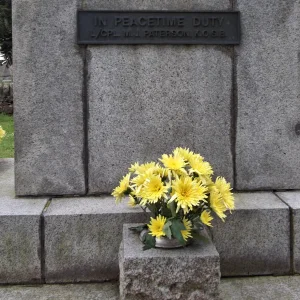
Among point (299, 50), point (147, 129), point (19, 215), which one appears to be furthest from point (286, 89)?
point (19, 215)

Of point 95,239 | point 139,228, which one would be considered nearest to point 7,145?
point 95,239

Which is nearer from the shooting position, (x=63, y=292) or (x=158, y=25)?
(x=63, y=292)

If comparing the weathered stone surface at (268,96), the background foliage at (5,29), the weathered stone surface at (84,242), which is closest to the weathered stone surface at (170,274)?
the weathered stone surface at (84,242)

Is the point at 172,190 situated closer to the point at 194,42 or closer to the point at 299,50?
the point at 194,42

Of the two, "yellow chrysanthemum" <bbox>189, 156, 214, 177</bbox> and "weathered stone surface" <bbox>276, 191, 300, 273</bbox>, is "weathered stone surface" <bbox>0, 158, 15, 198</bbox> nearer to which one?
"yellow chrysanthemum" <bbox>189, 156, 214, 177</bbox>

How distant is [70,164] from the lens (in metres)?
4.20

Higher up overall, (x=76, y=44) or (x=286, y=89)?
(x=76, y=44)

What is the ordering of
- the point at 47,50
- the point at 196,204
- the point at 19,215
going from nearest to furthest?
the point at 196,204, the point at 19,215, the point at 47,50

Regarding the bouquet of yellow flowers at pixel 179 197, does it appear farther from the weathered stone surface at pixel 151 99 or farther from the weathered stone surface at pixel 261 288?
the weathered stone surface at pixel 151 99

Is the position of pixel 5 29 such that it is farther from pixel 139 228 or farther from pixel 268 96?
pixel 139 228

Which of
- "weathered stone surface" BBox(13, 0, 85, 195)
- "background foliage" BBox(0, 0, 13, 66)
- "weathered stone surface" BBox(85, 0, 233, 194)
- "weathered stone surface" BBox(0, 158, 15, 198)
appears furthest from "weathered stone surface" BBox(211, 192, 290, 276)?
"background foliage" BBox(0, 0, 13, 66)

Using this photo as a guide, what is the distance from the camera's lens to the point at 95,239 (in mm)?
3830

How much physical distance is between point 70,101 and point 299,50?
6.24ft

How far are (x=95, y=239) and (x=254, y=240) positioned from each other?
3.92 ft
